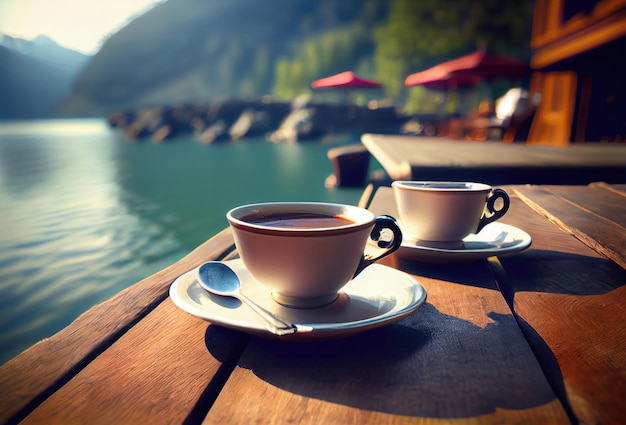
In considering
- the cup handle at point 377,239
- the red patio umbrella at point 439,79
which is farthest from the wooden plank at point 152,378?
the red patio umbrella at point 439,79

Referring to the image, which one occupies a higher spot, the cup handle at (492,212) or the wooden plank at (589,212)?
the cup handle at (492,212)

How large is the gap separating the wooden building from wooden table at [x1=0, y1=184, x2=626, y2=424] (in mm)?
7416

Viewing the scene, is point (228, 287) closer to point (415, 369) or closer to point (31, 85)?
Result: point (415, 369)

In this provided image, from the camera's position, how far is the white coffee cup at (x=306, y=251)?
71 cm

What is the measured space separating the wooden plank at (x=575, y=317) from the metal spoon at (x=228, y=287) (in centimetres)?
38

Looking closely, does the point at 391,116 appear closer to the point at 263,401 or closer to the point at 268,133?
the point at 268,133

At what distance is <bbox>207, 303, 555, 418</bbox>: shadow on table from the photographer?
22.4 inches

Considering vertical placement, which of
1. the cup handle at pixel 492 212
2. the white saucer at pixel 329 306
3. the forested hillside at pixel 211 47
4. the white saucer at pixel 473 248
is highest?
the forested hillside at pixel 211 47

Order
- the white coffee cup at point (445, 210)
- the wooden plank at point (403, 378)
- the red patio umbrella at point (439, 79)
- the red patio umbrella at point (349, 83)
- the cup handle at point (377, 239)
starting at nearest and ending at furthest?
the wooden plank at point (403, 378) < the cup handle at point (377, 239) < the white coffee cup at point (445, 210) < the red patio umbrella at point (439, 79) < the red patio umbrella at point (349, 83)

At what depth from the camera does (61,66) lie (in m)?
128

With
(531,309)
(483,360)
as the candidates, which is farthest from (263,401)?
(531,309)

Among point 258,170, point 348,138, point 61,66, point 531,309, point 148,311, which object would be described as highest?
point 61,66

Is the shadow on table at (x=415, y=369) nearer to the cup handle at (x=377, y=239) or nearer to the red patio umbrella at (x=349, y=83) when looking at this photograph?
the cup handle at (x=377, y=239)

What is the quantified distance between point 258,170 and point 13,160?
10.3 m
